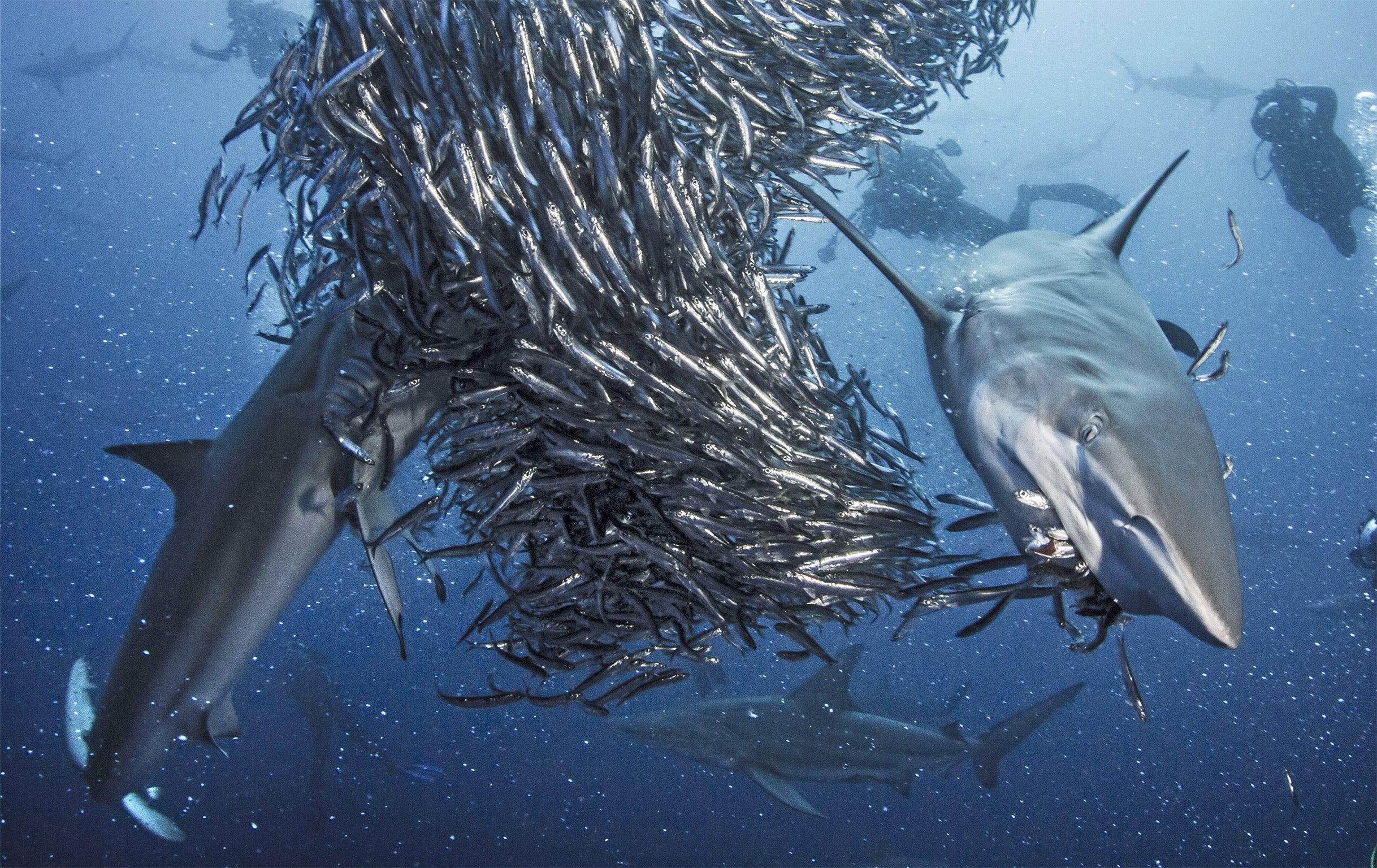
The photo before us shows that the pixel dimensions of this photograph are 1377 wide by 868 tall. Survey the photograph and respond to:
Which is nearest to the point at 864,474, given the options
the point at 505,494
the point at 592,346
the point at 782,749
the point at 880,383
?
the point at 592,346

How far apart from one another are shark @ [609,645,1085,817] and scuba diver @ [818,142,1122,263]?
26.5 ft

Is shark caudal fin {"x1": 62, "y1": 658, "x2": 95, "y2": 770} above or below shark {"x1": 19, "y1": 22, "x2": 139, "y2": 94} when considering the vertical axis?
below

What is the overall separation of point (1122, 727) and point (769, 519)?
1441 inches

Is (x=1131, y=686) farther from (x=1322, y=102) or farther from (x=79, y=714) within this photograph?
(x=1322, y=102)

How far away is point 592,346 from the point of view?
242 centimetres

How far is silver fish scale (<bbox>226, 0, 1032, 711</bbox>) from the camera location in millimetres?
2312

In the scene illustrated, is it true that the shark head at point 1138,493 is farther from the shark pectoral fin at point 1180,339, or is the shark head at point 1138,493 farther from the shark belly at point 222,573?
the shark belly at point 222,573

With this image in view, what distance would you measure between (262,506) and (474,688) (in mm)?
17900

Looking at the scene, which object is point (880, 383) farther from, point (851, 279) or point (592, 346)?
point (592, 346)

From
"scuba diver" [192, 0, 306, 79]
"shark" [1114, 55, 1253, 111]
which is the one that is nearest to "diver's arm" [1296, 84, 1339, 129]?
"scuba diver" [192, 0, 306, 79]

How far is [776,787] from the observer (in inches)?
348

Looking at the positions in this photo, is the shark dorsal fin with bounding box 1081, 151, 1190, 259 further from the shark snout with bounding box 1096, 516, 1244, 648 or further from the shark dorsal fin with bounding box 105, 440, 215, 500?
the shark dorsal fin with bounding box 105, 440, 215, 500

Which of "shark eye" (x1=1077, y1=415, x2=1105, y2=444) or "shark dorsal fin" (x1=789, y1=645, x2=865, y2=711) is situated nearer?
"shark eye" (x1=1077, y1=415, x2=1105, y2=444)

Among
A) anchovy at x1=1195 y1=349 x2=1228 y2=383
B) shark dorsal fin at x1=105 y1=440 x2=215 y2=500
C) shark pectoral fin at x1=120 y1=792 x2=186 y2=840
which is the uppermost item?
shark dorsal fin at x1=105 y1=440 x2=215 y2=500
